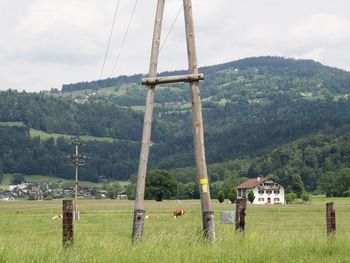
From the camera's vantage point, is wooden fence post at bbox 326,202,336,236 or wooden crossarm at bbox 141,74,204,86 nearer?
wooden crossarm at bbox 141,74,204,86

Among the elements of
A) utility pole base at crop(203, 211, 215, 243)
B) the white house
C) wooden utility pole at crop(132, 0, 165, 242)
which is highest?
the white house

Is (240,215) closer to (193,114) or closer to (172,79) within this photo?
(193,114)

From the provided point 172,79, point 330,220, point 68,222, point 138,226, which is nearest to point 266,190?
point 330,220

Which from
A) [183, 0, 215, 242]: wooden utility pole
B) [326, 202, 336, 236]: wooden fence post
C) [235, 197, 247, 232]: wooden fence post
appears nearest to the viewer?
[235, 197, 247, 232]: wooden fence post

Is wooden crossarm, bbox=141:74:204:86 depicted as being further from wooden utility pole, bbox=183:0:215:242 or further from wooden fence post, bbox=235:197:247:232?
wooden fence post, bbox=235:197:247:232

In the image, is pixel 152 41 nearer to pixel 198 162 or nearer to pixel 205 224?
pixel 198 162

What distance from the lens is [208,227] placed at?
50.7 feet

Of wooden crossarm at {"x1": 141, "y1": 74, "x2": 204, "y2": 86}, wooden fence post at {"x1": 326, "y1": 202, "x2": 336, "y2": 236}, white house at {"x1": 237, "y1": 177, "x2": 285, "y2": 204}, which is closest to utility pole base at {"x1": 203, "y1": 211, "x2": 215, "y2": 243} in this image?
wooden fence post at {"x1": 326, "y1": 202, "x2": 336, "y2": 236}

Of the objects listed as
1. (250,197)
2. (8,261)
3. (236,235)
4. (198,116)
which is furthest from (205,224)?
(250,197)

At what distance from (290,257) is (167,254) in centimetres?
228

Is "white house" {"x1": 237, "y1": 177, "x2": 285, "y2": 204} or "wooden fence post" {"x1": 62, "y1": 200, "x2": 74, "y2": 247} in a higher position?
"white house" {"x1": 237, "y1": 177, "x2": 285, "y2": 204}

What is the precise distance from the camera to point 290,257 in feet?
40.2

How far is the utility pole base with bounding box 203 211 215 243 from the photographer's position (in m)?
15.0

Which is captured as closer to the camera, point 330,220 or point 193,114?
point 193,114
